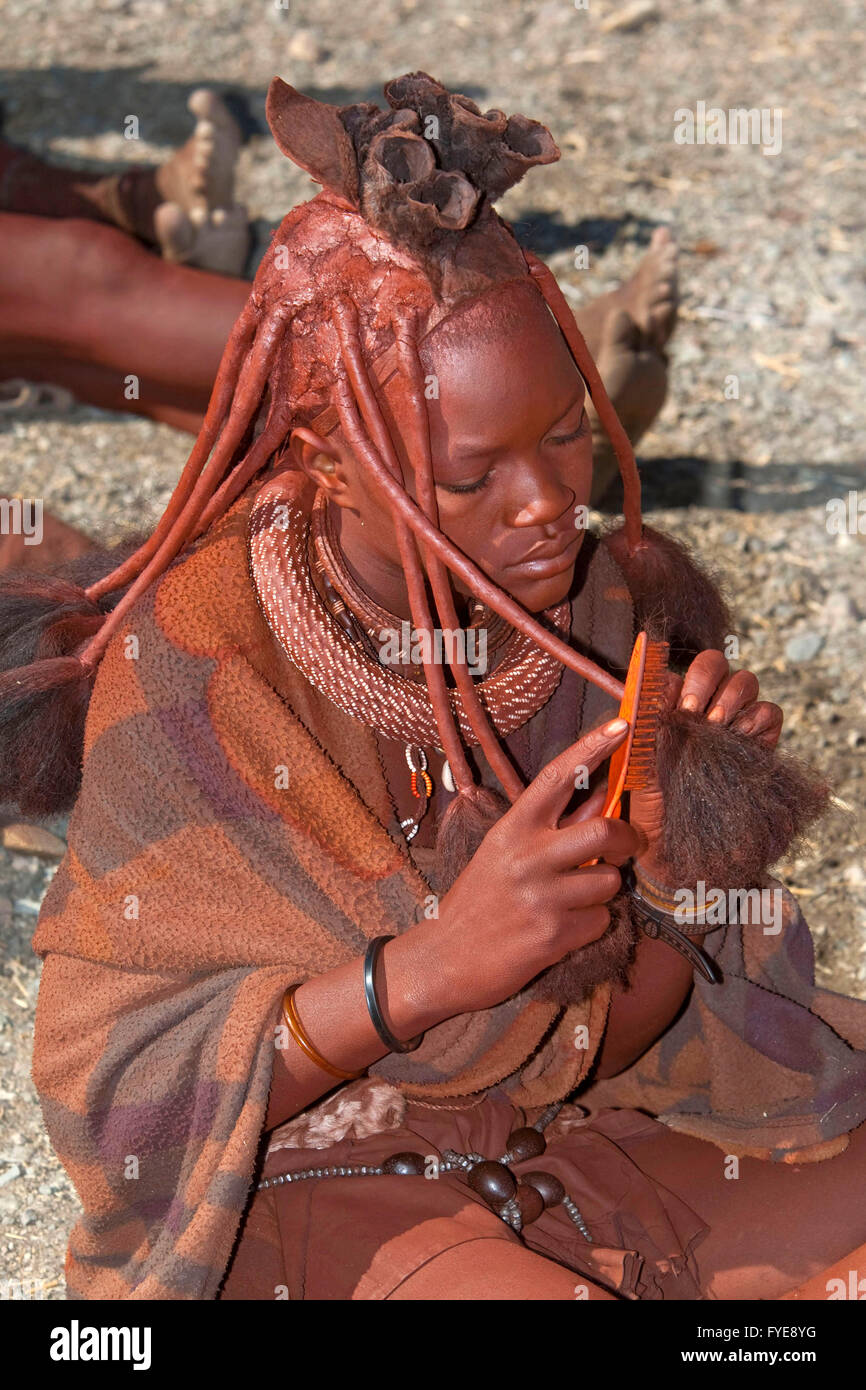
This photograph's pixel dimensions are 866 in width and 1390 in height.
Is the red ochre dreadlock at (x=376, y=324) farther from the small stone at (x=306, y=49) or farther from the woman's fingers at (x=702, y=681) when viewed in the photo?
the small stone at (x=306, y=49)

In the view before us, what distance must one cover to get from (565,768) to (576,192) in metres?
3.75

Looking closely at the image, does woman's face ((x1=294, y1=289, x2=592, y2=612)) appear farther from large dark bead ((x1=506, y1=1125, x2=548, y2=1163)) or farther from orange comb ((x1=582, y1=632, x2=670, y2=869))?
large dark bead ((x1=506, y1=1125, x2=548, y2=1163))

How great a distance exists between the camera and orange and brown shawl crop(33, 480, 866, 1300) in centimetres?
189

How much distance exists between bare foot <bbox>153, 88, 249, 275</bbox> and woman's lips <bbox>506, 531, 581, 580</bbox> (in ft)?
9.11

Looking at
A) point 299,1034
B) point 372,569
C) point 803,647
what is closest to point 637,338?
point 803,647

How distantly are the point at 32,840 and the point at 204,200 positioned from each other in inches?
83.0

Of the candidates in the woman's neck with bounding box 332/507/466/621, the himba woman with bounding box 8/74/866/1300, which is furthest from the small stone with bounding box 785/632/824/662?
the woman's neck with bounding box 332/507/466/621

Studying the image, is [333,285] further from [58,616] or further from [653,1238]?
[653,1238]

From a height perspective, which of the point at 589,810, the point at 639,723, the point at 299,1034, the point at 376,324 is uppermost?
the point at 376,324

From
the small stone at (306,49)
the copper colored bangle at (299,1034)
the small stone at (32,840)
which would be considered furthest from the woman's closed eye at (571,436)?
the small stone at (306,49)

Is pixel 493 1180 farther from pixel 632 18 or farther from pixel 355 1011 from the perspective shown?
pixel 632 18

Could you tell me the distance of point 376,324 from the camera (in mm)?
1729

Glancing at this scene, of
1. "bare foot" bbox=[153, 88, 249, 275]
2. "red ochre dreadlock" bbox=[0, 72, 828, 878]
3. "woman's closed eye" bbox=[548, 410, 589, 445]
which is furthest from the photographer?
"bare foot" bbox=[153, 88, 249, 275]

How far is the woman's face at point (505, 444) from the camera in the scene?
1.71 meters
